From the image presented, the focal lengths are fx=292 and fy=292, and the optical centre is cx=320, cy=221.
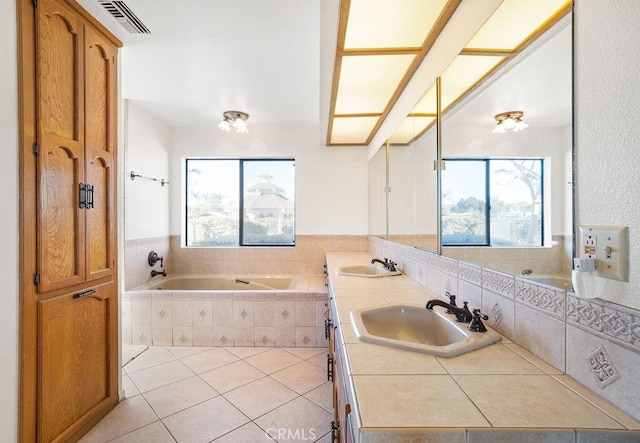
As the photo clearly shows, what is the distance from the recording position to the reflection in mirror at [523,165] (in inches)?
31.6

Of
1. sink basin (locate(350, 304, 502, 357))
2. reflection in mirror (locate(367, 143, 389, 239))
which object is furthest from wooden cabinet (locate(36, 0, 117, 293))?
reflection in mirror (locate(367, 143, 389, 239))

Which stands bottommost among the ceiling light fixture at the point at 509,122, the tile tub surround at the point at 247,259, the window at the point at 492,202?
the tile tub surround at the point at 247,259

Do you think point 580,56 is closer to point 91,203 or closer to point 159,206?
point 91,203

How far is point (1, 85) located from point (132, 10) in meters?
0.86

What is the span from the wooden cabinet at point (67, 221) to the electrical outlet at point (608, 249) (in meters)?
2.14

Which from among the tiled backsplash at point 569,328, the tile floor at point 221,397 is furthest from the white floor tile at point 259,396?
the tiled backsplash at point 569,328

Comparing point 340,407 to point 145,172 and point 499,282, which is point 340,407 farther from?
point 145,172

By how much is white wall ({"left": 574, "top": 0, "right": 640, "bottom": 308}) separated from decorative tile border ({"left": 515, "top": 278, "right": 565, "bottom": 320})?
0.13 m

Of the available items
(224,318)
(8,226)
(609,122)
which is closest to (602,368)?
(609,122)

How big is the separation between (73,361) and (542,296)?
2.24 meters

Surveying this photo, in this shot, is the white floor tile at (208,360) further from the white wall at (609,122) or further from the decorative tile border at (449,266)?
the white wall at (609,122)

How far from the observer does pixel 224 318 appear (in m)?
3.00

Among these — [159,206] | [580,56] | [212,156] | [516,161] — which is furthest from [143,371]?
[580,56]

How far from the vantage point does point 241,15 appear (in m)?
1.81
